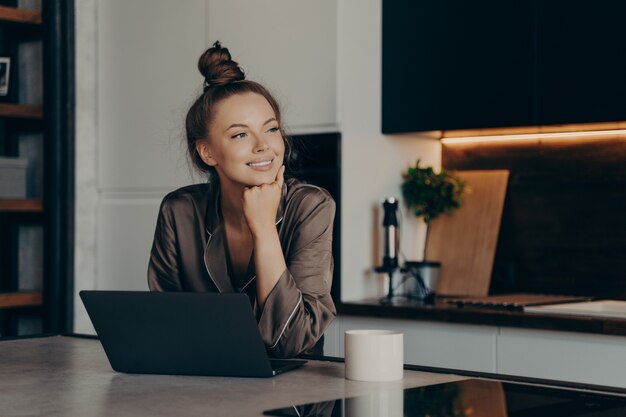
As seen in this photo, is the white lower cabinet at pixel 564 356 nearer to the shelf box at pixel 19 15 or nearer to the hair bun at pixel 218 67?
the hair bun at pixel 218 67

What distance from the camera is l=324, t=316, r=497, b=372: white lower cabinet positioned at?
3.09m

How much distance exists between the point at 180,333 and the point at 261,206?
0.40 metres

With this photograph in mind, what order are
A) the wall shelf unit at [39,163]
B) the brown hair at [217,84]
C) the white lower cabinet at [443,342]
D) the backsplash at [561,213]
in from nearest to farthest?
the brown hair at [217,84] → the white lower cabinet at [443,342] → the backsplash at [561,213] → the wall shelf unit at [39,163]

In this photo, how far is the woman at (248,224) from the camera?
1983 mm

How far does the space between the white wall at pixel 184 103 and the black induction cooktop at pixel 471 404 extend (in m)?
1.84

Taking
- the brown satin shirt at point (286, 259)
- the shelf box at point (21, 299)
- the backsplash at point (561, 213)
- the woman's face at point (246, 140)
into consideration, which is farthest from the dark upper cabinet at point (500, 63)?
the shelf box at point (21, 299)

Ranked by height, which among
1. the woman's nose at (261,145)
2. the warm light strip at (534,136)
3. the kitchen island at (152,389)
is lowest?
the kitchen island at (152,389)

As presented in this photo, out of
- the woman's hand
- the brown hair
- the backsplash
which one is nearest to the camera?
the woman's hand

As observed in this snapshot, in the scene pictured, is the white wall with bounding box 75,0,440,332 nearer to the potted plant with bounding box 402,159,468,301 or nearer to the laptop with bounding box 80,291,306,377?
the potted plant with bounding box 402,159,468,301

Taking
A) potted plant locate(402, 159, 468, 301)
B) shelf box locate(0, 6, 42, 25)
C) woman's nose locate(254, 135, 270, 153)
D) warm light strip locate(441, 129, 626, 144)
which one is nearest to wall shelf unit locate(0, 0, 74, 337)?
shelf box locate(0, 6, 42, 25)

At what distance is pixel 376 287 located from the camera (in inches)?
142

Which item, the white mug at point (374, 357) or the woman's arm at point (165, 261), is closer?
the white mug at point (374, 357)

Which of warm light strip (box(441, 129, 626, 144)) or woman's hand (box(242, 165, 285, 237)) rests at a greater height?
warm light strip (box(441, 129, 626, 144))

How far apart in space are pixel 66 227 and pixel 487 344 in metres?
1.86
